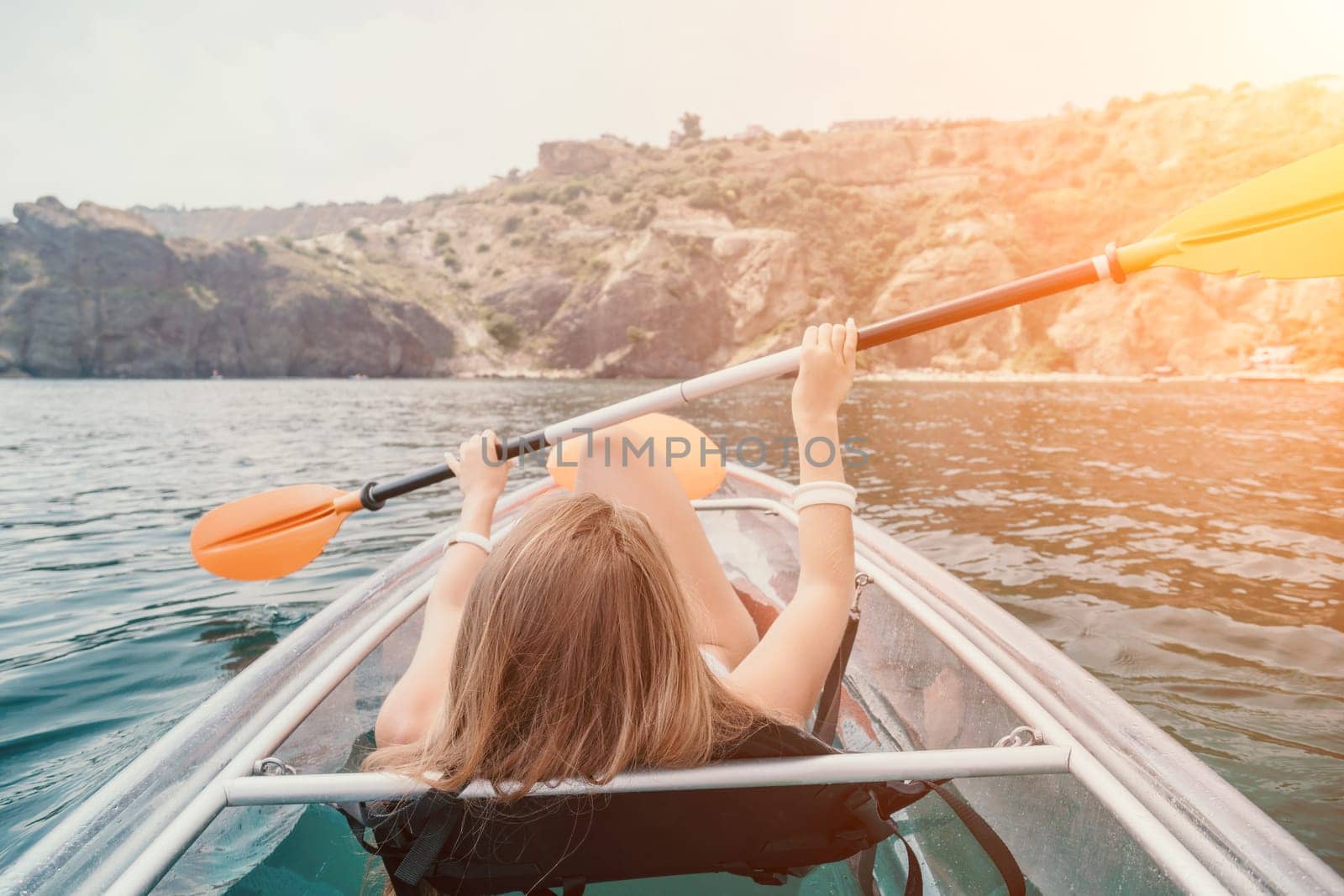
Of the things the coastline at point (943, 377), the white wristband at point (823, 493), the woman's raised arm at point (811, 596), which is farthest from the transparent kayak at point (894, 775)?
the coastline at point (943, 377)

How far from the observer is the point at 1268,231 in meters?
1.98

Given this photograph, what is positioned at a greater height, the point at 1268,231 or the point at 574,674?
the point at 1268,231

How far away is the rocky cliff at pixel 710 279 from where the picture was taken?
45906 mm

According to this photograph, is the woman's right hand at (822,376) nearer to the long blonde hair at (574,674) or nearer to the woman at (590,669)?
the woman at (590,669)

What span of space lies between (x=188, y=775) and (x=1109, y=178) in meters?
79.5

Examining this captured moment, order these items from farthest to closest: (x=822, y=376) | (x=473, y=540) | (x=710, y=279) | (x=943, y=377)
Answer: (x=710, y=279)
(x=943, y=377)
(x=473, y=540)
(x=822, y=376)

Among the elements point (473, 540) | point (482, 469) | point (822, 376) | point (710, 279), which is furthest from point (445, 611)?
point (710, 279)

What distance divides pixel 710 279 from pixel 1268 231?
56.0 m

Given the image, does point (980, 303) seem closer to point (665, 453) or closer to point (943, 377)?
point (665, 453)

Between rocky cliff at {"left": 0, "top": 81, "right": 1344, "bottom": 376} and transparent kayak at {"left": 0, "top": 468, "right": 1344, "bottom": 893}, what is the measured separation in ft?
150

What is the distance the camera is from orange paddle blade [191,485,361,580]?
10.2 ft

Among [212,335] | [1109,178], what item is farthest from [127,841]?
[1109,178]

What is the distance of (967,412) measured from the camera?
20.1 meters

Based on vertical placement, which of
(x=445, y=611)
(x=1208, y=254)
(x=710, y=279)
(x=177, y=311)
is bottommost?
(x=445, y=611)
